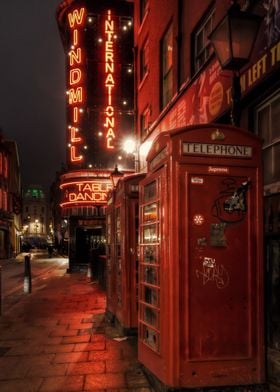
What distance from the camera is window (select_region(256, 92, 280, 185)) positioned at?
6.88 m

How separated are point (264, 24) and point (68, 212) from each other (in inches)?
883

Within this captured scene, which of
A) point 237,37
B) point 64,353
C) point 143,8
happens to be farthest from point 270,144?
point 143,8

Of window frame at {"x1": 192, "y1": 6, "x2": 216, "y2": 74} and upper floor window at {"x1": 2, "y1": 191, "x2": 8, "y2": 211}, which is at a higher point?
window frame at {"x1": 192, "y1": 6, "x2": 216, "y2": 74}

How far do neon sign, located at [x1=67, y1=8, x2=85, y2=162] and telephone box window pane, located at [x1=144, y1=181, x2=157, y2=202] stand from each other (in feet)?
74.4

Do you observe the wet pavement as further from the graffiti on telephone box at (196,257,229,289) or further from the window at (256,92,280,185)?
the window at (256,92,280,185)

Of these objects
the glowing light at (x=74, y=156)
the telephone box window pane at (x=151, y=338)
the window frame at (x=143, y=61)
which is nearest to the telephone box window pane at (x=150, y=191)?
the telephone box window pane at (x=151, y=338)

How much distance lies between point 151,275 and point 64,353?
102 inches

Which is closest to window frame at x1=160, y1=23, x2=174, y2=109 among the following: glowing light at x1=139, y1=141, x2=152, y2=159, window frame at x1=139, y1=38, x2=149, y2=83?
glowing light at x1=139, y1=141, x2=152, y2=159

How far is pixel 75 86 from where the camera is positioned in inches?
1105

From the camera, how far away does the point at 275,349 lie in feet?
17.1

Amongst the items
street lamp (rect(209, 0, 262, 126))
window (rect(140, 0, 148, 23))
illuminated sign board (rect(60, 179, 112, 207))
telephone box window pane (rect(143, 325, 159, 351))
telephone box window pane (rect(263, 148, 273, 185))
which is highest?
window (rect(140, 0, 148, 23))

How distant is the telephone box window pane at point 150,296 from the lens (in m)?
5.66

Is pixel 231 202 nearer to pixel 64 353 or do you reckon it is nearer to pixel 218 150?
pixel 218 150

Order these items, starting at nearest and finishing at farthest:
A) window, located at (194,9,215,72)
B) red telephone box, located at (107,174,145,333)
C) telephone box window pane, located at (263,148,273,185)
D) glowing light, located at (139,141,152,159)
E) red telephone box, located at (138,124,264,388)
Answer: red telephone box, located at (138,124,264,388) → telephone box window pane, located at (263,148,273,185) → red telephone box, located at (107,174,145,333) → window, located at (194,9,215,72) → glowing light, located at (139,141,152,159)
